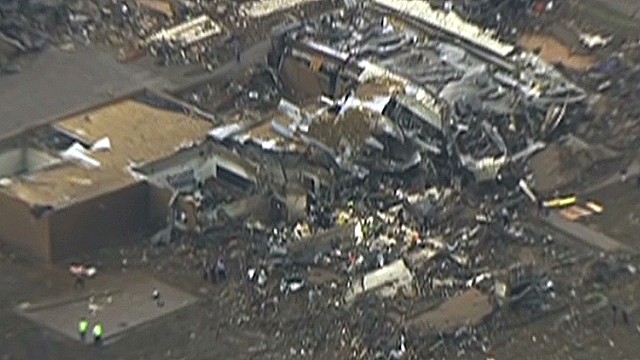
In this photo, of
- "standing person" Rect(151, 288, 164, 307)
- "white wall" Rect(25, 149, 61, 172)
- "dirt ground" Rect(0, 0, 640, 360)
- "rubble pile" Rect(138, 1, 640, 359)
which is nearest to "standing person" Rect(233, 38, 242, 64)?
"rubble pile" Rect(138, 1, 640, 359)

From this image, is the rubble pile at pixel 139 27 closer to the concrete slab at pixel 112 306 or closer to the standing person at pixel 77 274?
the standing person at pixel 77 274

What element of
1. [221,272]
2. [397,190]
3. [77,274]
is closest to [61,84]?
[77,274]

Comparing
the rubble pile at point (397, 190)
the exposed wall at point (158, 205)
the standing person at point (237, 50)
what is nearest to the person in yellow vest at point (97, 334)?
the rubble pile at point (397, 190)

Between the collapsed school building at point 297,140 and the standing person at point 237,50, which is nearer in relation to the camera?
the collapsed school building at point 297,140

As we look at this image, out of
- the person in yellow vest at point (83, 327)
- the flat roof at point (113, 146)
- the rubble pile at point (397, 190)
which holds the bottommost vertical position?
the person in yellow vest at point (83, 327)

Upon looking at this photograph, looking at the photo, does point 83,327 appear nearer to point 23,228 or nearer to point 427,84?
point 23,228

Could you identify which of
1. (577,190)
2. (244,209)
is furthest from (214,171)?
(577,190)
